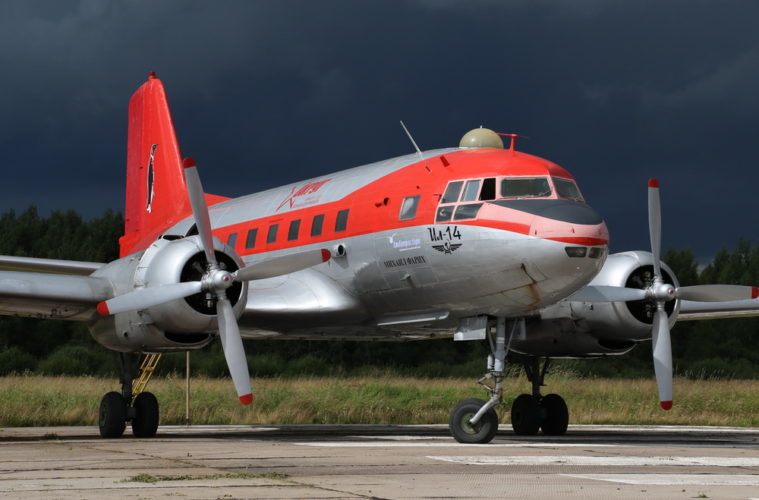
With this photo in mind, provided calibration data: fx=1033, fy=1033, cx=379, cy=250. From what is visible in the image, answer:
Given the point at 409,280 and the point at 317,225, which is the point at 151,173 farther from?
the point at 409,280

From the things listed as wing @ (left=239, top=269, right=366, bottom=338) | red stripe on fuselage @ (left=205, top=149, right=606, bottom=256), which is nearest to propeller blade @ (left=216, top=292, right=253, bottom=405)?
wing @ (left=239, top=269, right=366, bottom=338)

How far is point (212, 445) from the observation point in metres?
13.4

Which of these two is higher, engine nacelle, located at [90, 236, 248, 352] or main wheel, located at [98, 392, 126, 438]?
engine nacelle, located at [90, 236, 248, 352]

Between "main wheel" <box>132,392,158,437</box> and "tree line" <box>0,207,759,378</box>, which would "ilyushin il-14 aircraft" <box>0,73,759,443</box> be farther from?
"tree line" <box>0,207,759,378</box>

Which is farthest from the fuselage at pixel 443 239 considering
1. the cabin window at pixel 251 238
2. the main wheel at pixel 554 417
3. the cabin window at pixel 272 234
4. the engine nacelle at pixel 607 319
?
the main wheel at pixel 554 417

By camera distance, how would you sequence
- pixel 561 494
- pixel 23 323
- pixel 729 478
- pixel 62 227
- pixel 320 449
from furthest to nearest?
pixel 62 227 → pixel 23 323 → pixel 320 449 → pixel 729 478 → pixel 561 494

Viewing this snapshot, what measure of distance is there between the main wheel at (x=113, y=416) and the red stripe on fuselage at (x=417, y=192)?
3596mm

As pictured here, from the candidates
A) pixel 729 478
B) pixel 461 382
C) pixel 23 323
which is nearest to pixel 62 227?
pixel 23 323

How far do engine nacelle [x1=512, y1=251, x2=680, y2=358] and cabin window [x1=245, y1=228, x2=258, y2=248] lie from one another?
4756 millimetres

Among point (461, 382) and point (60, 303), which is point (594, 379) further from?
point (60, 303)

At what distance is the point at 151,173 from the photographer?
71.8 feet

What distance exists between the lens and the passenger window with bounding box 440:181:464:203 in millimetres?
14062

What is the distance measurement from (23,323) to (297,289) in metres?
32.1

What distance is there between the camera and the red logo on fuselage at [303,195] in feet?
55.6
